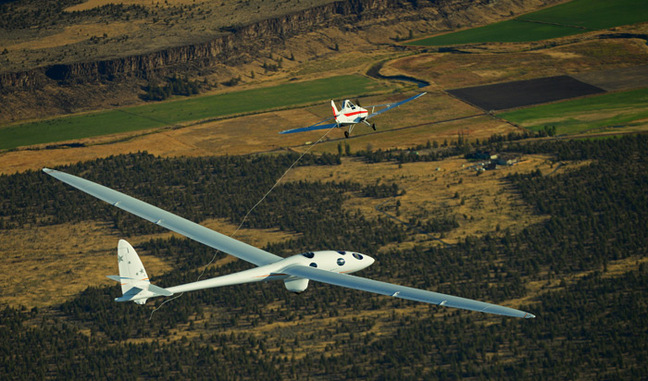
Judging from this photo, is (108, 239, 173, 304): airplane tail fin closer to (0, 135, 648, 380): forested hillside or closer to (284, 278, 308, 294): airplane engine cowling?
(284, 278, 308, 294): airplane engine cowling

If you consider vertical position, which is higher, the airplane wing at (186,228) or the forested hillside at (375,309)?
the airplane wing at (186,228)

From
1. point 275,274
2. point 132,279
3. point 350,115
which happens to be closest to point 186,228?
point 275,274

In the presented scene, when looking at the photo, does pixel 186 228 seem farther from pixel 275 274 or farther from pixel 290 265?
pixel 290 265

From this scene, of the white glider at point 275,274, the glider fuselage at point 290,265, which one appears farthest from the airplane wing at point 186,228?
the glider fuselage at point 290,265

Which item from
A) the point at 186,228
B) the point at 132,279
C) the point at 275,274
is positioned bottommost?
the point at 275,274

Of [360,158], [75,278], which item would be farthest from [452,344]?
[360,158]

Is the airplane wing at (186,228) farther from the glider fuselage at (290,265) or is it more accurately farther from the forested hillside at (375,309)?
the forested hillside at (375,309)

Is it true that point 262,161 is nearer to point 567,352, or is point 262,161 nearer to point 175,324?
point 175,324
